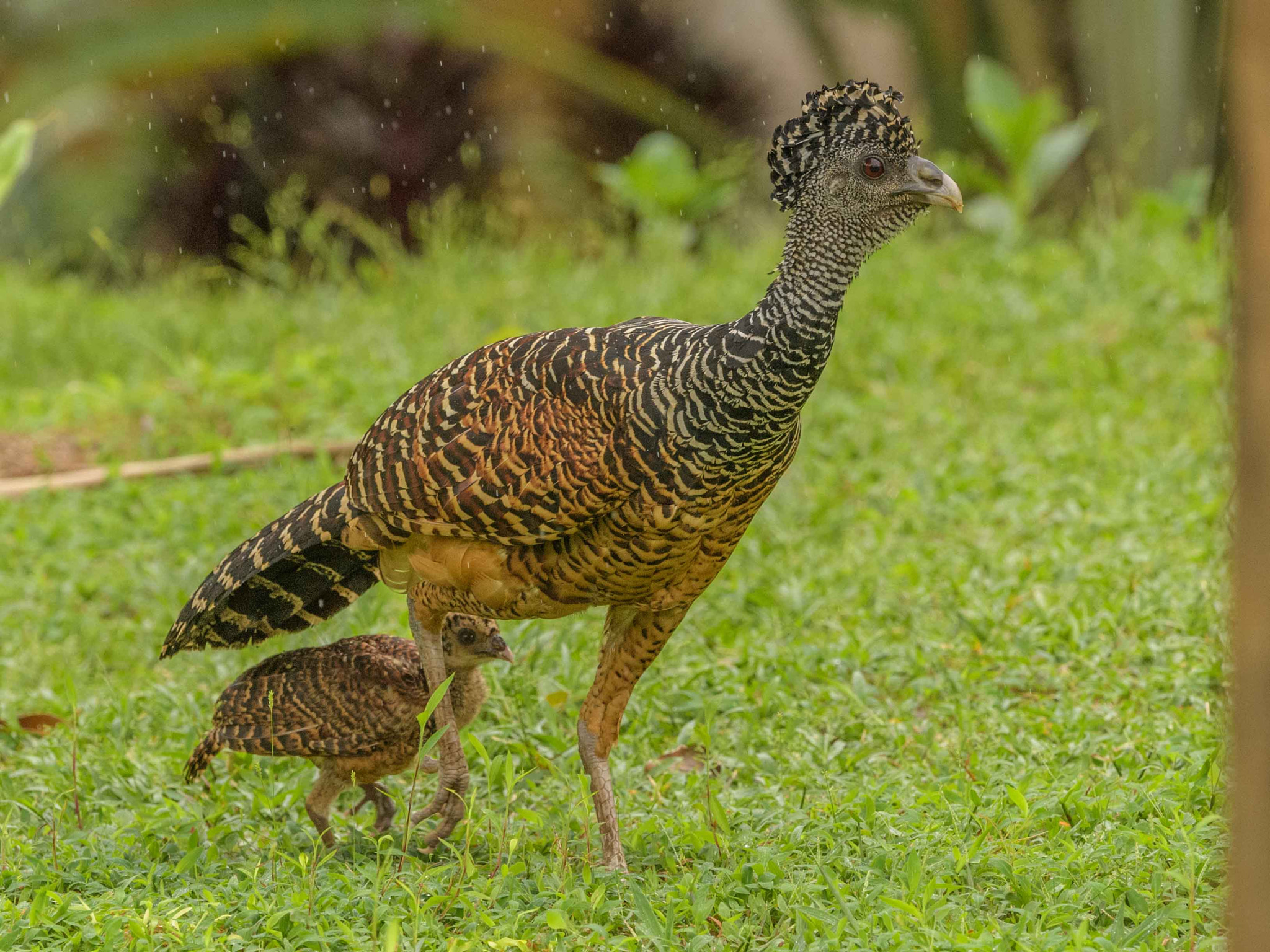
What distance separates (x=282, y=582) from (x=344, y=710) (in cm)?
50

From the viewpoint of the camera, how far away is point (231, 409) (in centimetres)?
802

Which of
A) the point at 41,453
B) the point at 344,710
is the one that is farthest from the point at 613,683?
the point at 41,453

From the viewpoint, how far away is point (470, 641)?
413 cm

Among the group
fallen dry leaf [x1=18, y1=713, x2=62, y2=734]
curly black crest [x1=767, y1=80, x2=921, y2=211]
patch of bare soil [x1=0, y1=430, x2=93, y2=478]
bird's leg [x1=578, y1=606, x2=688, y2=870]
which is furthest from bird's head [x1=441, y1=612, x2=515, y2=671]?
patch of bare soil [x1=0, y1=430, x2=93, y2=478]

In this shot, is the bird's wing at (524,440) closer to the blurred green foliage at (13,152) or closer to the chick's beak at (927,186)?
the chick's beak at (927,186)

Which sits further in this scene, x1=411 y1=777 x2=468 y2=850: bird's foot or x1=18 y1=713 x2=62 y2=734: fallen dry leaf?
x1=18 y1=713 x2=62 y2=734: fallen dry leaf

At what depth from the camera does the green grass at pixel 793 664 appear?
3.42 m

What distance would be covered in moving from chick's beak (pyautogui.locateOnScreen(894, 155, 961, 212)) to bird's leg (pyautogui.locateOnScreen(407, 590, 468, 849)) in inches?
66.2

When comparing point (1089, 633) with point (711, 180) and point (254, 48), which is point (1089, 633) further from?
point (254, 48)

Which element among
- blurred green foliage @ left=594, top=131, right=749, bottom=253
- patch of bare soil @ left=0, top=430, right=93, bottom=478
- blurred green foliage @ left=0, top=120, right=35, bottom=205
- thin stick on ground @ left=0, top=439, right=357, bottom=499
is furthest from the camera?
blurred green foliage @ left=594, top=131, right=749, bottom=253

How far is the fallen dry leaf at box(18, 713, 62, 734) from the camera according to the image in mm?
4901

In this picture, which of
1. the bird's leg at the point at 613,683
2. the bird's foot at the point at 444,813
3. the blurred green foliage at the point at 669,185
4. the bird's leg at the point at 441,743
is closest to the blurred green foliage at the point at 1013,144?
the blurred green foliage at the point at 669,185

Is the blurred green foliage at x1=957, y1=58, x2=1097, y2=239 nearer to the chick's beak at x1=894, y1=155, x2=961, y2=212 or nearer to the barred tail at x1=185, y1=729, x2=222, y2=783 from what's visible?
the chick's beak at x1=894, y1=155, x2=961, y2=212

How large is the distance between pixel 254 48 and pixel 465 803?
384 inches
